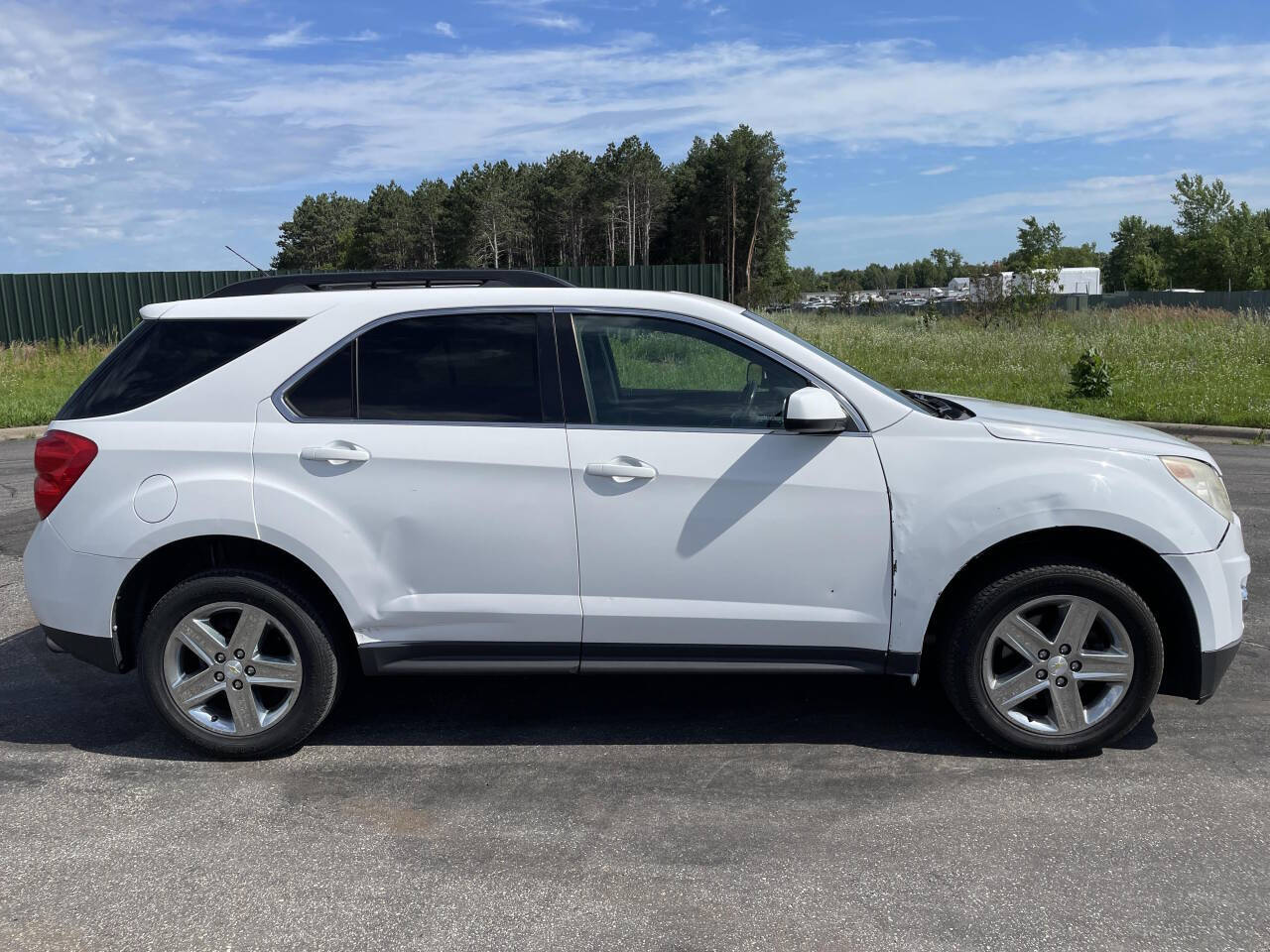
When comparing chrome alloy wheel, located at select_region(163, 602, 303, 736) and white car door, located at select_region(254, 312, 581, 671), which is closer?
white car door, located at select_region(254, 312, 581, 671)

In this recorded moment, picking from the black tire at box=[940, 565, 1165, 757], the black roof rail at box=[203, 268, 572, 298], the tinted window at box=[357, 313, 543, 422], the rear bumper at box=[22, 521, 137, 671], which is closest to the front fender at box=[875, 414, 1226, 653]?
the black tire at box=[940, 565, 1165, 757]

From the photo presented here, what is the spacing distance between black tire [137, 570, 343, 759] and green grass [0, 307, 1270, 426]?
1286 cm

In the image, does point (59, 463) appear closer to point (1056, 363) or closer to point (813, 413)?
point (813, 413)

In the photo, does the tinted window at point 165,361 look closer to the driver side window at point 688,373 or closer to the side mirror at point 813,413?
the driver side window at point 688,373

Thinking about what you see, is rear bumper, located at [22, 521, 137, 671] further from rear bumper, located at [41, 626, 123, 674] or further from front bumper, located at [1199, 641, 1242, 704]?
front bumper, located at [1199, 641, 1242, 704]

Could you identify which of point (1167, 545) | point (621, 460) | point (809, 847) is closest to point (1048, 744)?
point (1167, 545)

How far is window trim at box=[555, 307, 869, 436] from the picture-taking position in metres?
3.99

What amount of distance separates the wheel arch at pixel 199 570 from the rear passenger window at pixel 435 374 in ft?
1.94

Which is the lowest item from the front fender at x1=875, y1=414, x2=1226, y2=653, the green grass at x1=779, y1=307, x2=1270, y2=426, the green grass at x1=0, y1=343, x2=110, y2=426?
the green grass at x1=0, y1=343, x2=110, y2=426

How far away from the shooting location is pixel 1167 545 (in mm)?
3879

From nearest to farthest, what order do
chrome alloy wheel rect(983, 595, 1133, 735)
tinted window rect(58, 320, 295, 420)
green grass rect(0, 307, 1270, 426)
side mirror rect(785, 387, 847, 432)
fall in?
side mirror rect(785, 387, 847, 432) < chrome alloy wheel rect(983, 595, 1133, 735) < tinted window rect(58, 320, 295, 420) < green grass rect(0, 307, 1270, 426)

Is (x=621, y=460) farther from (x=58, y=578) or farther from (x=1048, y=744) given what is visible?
(x=58, y=578)

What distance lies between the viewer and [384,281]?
177 inches

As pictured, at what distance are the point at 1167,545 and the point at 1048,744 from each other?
0.88 meters
